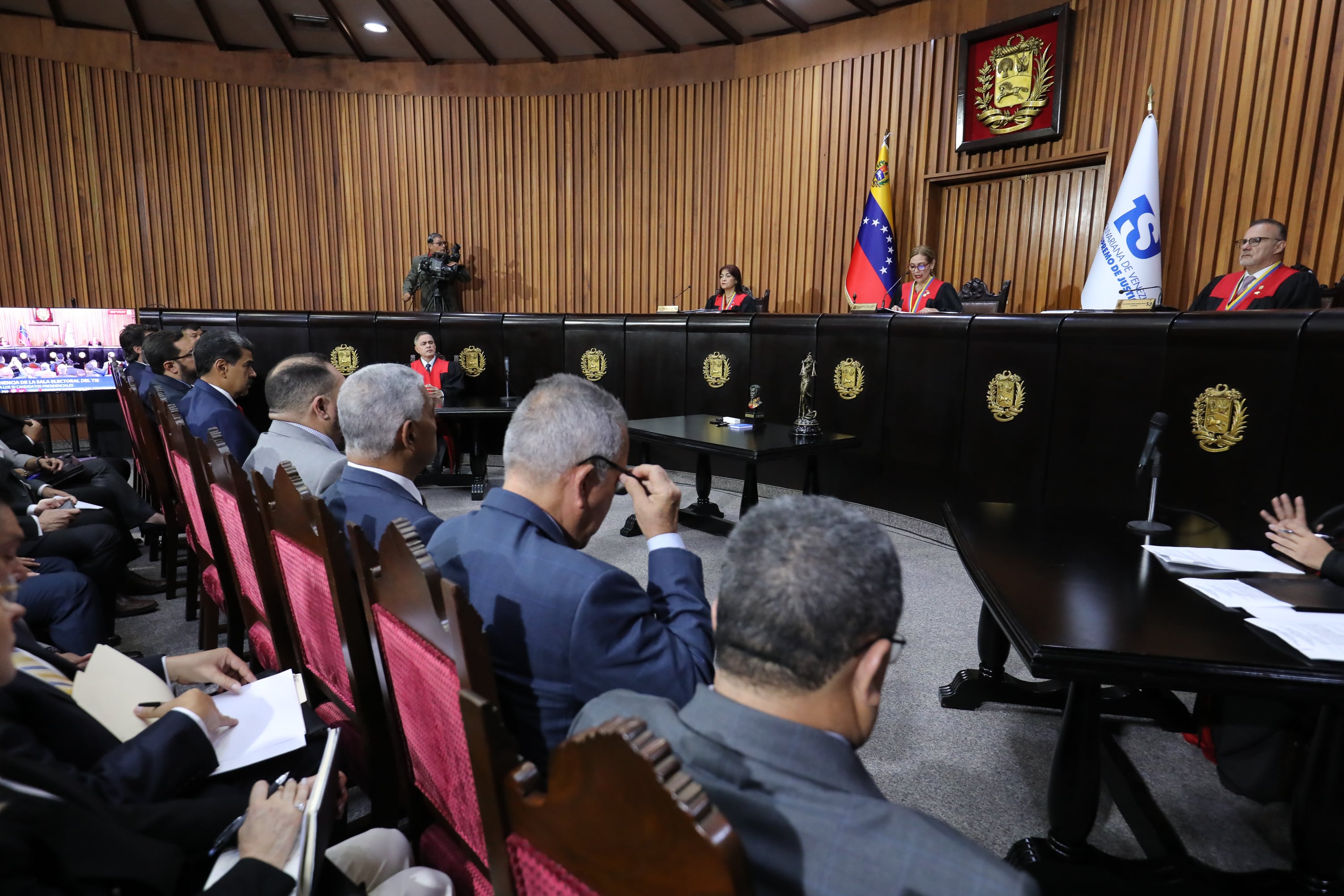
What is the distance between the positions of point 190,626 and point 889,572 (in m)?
3.19

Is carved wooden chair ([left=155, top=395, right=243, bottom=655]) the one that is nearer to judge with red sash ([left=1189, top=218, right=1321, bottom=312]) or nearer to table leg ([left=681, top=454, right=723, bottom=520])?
table leg ([left=681, top=454, right=723, bottom=520])

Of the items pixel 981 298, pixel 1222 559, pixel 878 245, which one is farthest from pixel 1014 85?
pixel 1222 559

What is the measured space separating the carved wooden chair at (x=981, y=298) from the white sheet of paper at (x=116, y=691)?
462 centimetres

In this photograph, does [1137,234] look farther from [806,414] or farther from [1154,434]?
[1154,434]

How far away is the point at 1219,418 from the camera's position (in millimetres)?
3186

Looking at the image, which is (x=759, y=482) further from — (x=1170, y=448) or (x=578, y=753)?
(x=578, y=753)

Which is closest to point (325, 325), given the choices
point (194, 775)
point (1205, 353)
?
point (194, 775)

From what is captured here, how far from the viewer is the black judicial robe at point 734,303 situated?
253 inches

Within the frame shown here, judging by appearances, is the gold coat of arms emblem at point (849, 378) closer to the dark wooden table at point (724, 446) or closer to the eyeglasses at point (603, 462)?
the dark wooden table at point (724, 446)

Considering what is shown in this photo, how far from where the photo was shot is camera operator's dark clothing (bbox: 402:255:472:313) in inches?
336

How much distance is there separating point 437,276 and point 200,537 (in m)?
6.49

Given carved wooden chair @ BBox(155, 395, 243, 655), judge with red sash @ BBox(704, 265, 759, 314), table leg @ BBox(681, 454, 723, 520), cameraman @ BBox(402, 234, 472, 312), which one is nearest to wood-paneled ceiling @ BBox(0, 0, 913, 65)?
cameraman @ BBox(402, 234, 472, 312)

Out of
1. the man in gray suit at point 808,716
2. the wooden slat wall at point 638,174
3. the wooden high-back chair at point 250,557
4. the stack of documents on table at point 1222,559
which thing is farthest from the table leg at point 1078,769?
the wooden slat wall at point 638,174

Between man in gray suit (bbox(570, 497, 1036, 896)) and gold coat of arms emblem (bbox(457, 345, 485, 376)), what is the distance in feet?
19.0
